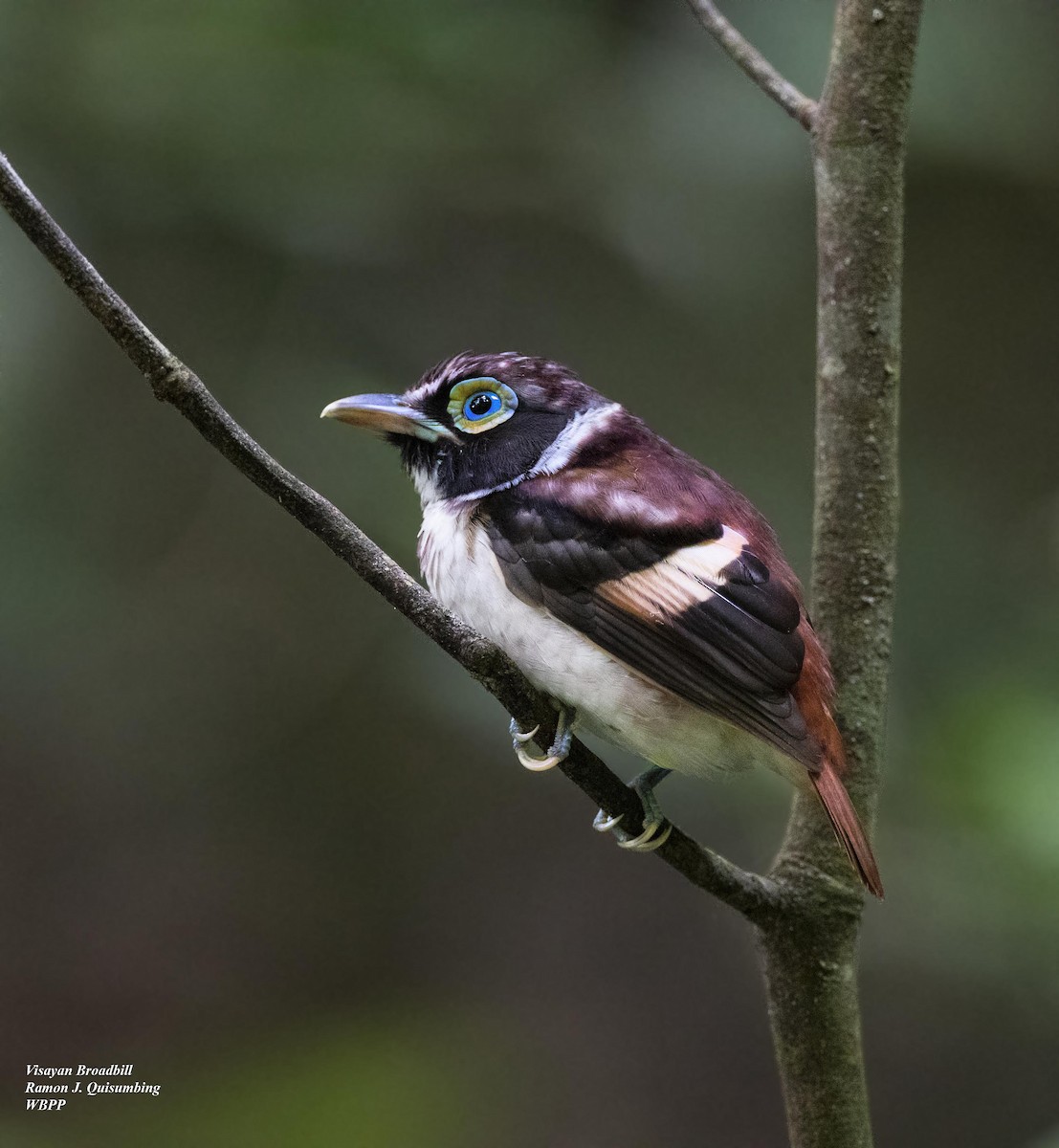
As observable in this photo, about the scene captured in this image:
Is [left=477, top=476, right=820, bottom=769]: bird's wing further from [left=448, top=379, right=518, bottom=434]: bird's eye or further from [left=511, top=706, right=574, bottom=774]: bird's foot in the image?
[left=448, top=379, right=518, bottom=434]: bird's eye

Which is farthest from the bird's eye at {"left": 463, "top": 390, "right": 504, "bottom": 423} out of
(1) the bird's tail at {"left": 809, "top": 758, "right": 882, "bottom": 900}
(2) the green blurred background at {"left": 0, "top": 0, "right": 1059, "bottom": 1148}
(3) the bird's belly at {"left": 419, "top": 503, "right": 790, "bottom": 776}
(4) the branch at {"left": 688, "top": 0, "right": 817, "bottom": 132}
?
(1) the bird's tail at {"left": 809, "top": 758, "right": 882, "bottom": 900}

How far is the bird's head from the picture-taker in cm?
270

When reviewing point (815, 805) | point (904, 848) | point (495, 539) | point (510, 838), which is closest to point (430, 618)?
point (495, 539)

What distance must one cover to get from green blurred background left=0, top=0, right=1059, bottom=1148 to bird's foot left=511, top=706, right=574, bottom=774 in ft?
2.29

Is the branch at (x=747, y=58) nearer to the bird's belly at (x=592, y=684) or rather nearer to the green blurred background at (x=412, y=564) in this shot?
the green blurred background at (x=412, y=564)

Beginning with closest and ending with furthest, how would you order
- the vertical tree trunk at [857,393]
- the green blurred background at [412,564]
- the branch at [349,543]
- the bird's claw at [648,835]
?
the branch at [349,543] → the bird's claw at [648,835] → the vertical tree trunk at [857,393] → the green blurred background at [412,564]

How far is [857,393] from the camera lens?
2520 millimetres

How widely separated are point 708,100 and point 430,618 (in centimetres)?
217

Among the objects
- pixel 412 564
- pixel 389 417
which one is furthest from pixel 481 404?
pixel 412 564

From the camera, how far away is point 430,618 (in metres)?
1.95

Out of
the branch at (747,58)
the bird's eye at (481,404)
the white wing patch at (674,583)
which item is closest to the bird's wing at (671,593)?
the white wing patch at (674,583)

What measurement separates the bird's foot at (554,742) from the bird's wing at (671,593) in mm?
142

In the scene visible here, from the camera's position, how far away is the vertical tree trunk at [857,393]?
2.48 meters

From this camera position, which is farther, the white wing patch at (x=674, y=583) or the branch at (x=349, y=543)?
the white wing patch at (x=674, y=583)
